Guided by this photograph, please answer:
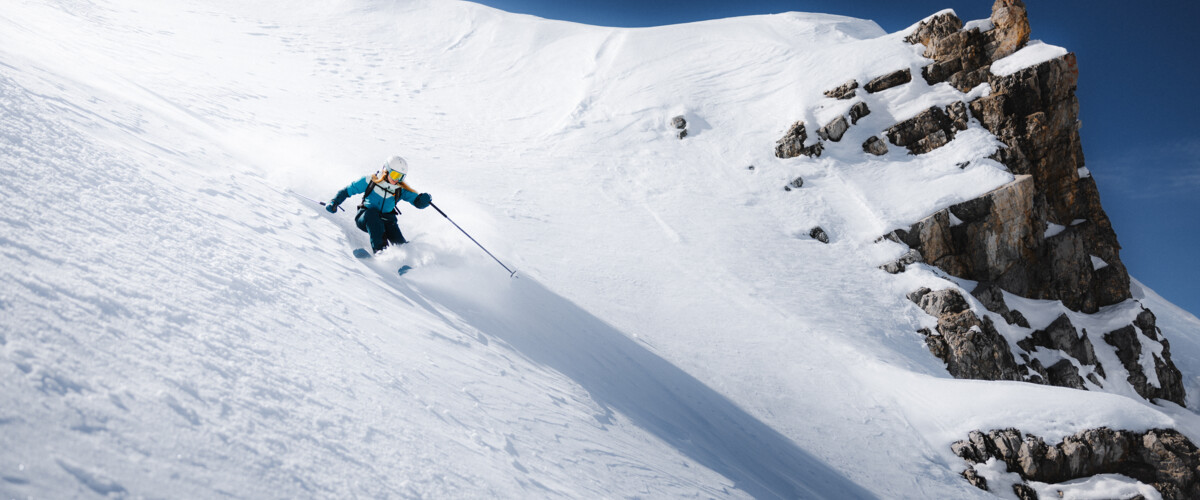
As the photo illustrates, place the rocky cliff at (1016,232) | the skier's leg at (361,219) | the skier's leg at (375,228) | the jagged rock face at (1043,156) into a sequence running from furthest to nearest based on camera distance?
the jagged rock face at (1043,156), the rocky cliff at (1016,232), the skier's leg at (361,219), the skier's leg at (375,228)

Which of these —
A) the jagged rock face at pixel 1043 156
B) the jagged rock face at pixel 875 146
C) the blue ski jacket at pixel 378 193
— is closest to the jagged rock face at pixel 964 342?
the jagged rock face at pixel 1043 156

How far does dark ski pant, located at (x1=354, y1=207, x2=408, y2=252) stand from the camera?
8.34 metres

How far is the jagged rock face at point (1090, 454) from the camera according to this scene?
9297 millimetres

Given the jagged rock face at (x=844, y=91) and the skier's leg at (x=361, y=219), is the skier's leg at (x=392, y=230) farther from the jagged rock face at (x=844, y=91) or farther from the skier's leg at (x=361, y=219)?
the jagged rock face at (x=844, y=91)

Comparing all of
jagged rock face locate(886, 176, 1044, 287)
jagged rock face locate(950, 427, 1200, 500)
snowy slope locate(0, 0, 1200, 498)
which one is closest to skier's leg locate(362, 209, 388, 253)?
snowy slope locate(0, 0, 1200, 498)

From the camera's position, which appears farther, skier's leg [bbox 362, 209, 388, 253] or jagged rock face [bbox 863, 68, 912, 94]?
jagged rock face [bbox 863, 68, 912, 94]

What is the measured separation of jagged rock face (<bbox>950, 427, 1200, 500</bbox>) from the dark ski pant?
10.6 m

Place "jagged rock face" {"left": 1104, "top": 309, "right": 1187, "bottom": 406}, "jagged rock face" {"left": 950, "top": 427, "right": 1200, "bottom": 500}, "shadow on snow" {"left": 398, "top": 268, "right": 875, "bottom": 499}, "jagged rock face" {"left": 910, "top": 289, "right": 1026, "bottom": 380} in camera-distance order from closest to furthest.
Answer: "shadow on snow" {"left": 398, "top": 268, "right": 875, "bottom": 499}
"jagged rock face" {"left": 950, "top": 427, "right": 1200, "bottom": 500}
"jagged rock face" {"left": 910, "top": 289, "right": 1026, "bottom": 380}
"jagged rock face" {"left": 1104, "top": 309, "right": 1187, "bottom": 406}

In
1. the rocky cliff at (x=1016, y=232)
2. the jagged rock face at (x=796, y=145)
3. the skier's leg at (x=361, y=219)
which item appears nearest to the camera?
the skier's leg at (x=361, y=219)

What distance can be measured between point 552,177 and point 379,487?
1440 centimetres

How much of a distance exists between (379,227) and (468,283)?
1.68 metres

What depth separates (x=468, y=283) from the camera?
842 cm

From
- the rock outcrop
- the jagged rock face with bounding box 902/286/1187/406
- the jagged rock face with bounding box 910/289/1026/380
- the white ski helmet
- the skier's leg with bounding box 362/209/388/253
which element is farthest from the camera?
the rock outcrop

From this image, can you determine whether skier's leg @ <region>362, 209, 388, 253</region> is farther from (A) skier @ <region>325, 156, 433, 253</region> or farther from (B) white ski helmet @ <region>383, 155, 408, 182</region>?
(B) white ski helmet @ <region>383, 155, 408, 182</region>
